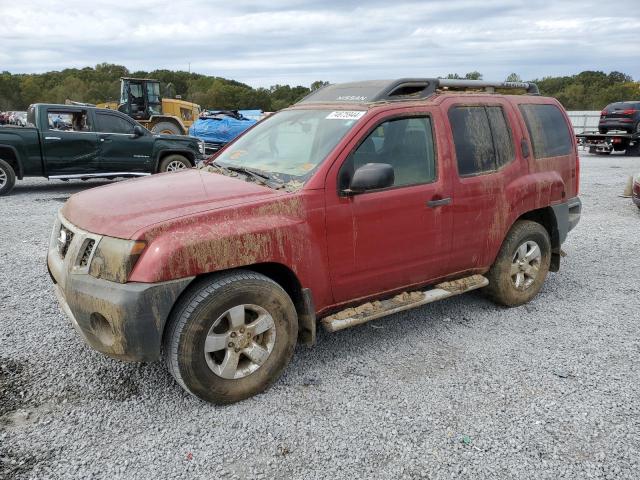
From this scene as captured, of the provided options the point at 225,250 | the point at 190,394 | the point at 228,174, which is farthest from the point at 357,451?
the point at 228,174

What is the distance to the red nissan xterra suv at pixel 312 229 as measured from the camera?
2.87 meters

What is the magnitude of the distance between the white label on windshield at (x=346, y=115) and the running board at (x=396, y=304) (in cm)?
135

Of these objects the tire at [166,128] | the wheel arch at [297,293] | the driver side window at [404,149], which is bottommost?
the wheel arch at [297,293]

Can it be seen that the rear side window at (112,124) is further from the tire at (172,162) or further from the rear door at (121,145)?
the tire at (172,162)

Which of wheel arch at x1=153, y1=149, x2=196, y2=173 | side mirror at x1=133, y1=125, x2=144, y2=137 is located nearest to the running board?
wheel arch at x1=153, y1=149, x2=196, y2=173

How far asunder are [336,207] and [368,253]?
1.41 feet

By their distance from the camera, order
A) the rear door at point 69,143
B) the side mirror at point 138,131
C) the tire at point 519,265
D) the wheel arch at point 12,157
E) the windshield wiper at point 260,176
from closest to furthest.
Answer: the windshield wiper at point 260,176, the tire at point 519,265, the wheel arch at point 12,157, the rear door at point 69,143, the side mirror at point 138,131

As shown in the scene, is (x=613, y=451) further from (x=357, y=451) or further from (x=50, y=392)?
(x=50, y=392)

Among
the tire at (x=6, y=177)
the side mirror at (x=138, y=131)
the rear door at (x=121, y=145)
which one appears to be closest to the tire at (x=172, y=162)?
the rear door at (x=121, y=145)

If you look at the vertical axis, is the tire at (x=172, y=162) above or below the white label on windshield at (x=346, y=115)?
below

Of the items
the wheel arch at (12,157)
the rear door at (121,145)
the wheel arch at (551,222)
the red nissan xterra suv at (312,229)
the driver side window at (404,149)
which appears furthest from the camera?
the rear door at (121,145)

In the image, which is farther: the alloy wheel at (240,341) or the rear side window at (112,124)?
the rear side window at (112,124)

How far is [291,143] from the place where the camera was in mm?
3922

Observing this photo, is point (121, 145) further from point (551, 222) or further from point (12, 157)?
point (551, 222)
